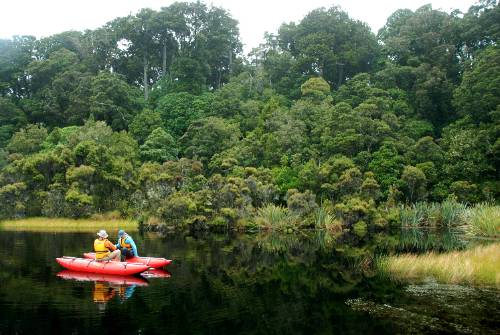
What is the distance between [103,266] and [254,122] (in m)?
33.5

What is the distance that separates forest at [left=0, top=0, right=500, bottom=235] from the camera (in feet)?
118

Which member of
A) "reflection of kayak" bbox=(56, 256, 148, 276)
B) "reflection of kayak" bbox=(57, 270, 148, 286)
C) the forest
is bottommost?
"reflection of kayak" bbox=(57, 270, 148, 286)

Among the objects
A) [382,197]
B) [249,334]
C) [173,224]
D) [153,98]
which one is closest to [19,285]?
[249,334]

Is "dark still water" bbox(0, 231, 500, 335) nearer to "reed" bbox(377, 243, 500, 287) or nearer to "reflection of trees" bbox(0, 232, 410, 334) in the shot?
"reflection of trees" bbox(0, 232, 410, 334)

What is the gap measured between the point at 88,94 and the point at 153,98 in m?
7.50

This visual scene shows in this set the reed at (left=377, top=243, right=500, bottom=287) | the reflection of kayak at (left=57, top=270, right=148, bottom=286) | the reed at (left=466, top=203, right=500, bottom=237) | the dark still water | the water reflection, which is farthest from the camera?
the reed at (left=466, top=203, right=500, bottom=237)

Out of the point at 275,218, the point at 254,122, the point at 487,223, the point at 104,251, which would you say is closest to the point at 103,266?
the point at 104,251

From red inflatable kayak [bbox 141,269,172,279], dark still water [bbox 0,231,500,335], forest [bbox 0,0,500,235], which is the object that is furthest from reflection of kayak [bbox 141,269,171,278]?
forest [bbox 0,0,500,235]

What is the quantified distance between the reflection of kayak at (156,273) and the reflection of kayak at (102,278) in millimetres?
448

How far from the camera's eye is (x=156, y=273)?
56.7ft

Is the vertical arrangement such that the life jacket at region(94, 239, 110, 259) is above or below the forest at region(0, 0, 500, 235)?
below

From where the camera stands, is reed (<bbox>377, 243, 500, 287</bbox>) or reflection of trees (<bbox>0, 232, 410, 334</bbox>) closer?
reflection of trees (<bbox>0, 232, 410, 334</bbox>)

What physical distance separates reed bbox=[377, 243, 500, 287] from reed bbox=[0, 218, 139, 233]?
22.5m

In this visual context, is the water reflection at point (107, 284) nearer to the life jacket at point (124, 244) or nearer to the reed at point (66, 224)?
the life jacket at point (124, 244)
